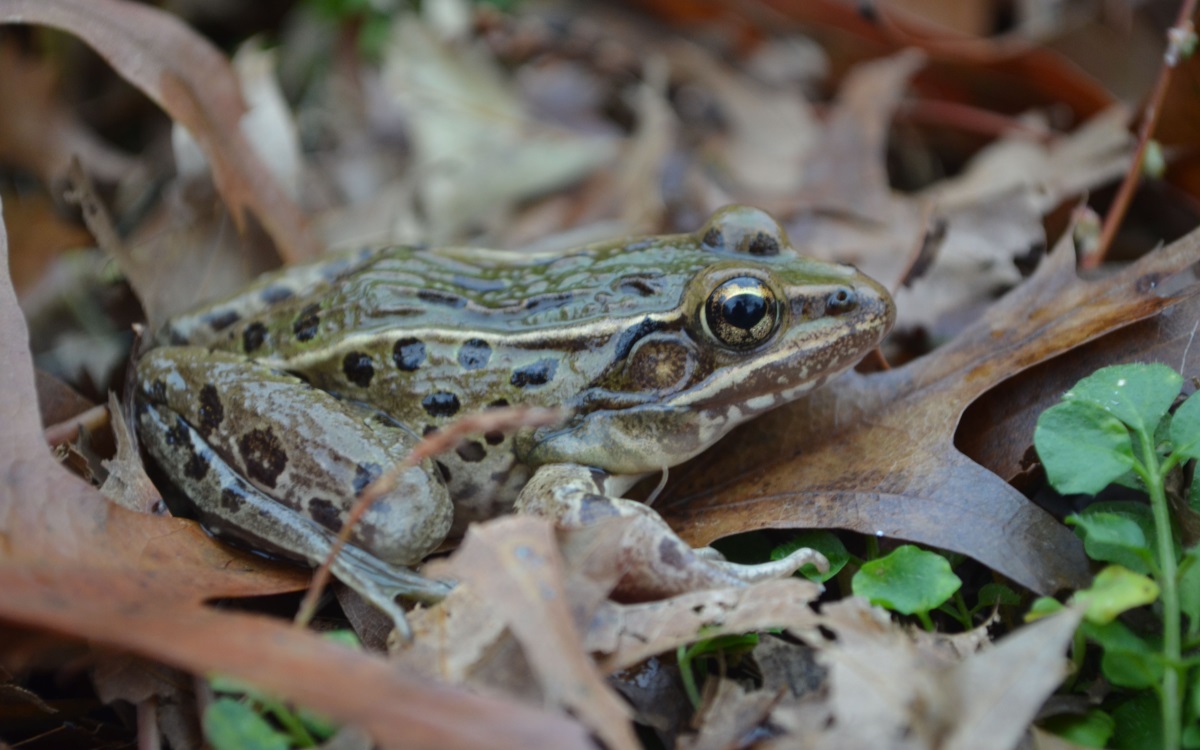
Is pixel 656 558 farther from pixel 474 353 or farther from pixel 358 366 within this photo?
pixel 358 366

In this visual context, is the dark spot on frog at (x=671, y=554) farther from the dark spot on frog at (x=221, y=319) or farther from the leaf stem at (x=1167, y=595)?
the dark spot on frog at (x=221, y=319)

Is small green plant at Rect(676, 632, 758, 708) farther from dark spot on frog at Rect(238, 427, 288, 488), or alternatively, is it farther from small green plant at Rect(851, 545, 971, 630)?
dark spot on frog at Rect(238, 427, 288, 488)

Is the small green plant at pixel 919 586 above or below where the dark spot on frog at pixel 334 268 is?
below

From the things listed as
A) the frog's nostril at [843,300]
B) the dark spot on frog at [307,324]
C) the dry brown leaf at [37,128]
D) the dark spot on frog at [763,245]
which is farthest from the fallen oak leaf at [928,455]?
the dry brown leaf at [37,128]

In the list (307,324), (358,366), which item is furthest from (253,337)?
(358,366)

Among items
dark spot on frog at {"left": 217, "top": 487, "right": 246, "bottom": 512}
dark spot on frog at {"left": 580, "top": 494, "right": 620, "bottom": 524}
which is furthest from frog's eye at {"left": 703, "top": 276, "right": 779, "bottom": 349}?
dark spot on frog at {"left": 217, "top": 487, "right": 246, "bottom": 512}

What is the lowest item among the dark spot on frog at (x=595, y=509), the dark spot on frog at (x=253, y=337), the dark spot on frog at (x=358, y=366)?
the dark spot on frog at (x=595, y=509)
